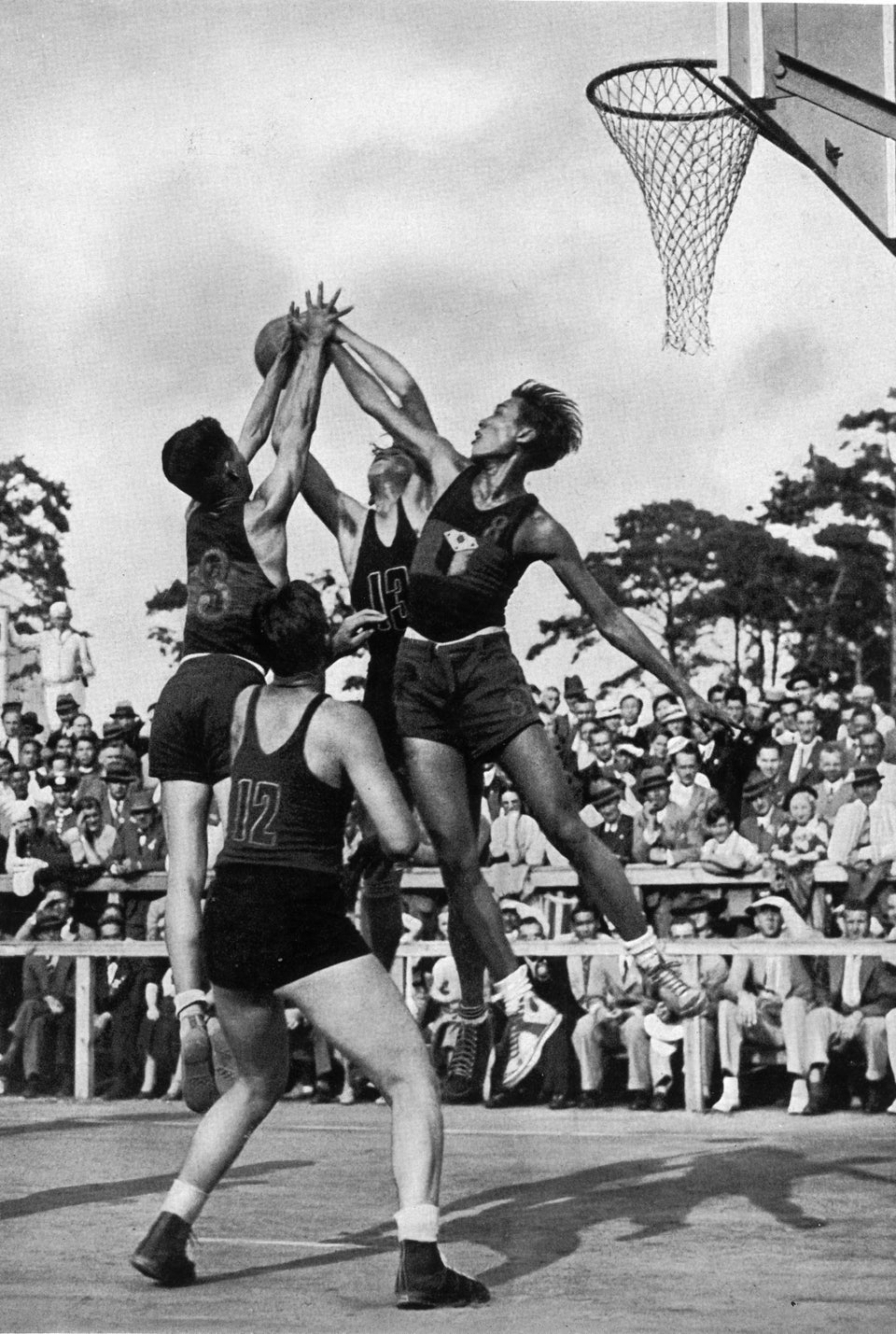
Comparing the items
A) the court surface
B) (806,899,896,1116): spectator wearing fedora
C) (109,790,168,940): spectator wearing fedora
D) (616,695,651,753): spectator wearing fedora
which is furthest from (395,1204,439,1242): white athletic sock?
(109,790,168,940): spectator wearing fedora

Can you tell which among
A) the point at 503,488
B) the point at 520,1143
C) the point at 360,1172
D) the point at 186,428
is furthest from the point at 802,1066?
the point at 186,428

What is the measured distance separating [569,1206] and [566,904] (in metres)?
4.30

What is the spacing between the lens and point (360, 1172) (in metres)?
7.99

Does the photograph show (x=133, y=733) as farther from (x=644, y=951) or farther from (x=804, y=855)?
(x=644, y=951)

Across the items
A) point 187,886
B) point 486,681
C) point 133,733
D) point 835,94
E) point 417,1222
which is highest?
point 835,94

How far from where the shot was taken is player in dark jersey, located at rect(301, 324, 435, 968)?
683 centimetres

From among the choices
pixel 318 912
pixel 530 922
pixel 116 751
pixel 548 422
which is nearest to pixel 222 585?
pixel 548 422

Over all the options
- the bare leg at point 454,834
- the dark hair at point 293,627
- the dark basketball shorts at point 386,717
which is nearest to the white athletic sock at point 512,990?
the bare leg at point 454,834

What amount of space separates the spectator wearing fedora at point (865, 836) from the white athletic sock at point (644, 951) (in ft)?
12.9

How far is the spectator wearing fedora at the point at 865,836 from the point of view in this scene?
395 inches

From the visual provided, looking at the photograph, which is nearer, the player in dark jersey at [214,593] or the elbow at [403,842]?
the elbow at [403,842]

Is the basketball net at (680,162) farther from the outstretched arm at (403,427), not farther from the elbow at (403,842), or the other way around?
the elbow at (403,842)

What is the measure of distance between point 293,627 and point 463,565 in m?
1.40

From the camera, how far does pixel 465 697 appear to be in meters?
6.48
